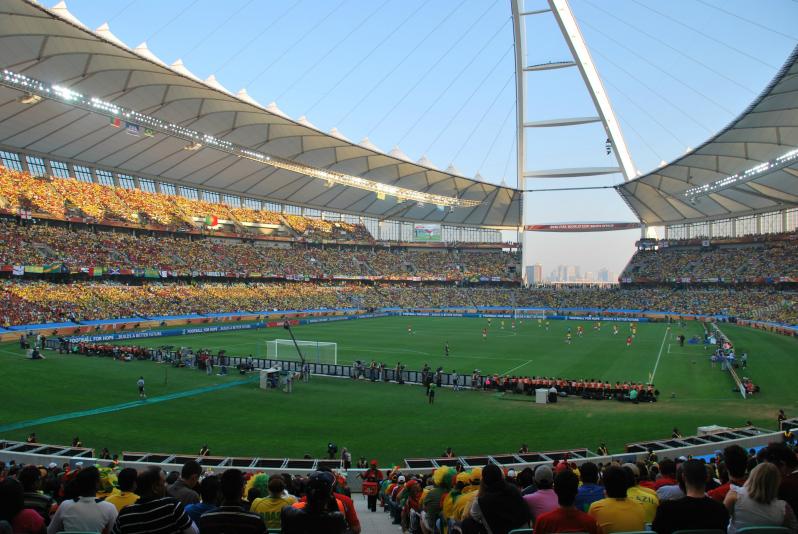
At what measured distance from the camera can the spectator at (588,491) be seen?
567 centimetres

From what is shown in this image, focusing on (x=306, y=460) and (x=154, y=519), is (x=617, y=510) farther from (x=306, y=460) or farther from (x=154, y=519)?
(x=306, y=460)

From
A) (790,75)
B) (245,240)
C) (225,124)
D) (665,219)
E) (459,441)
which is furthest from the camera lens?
(665,219)

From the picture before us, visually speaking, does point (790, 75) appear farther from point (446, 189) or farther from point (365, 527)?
point (446, 189)

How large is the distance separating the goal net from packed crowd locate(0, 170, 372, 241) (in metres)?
39.7

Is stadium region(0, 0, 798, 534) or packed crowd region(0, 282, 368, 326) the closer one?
stadium region(0, 0, 798, 534)

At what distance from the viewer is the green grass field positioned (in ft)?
64.7

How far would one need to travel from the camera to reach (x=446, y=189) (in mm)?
92750

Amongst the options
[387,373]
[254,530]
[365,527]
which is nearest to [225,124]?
[387,373]

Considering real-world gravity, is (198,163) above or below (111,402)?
above

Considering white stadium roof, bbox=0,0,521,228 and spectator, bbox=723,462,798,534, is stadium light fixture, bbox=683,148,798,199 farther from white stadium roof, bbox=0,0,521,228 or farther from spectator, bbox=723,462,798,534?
spectator, bbox=723,462,798,534

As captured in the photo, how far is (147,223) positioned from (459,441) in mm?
63879

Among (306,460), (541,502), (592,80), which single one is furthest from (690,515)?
(592,80)

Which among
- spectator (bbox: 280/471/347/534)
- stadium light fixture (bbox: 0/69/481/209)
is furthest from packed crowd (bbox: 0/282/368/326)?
spectator (bbox: 280/471/347/534)

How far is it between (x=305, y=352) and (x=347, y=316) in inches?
1546
